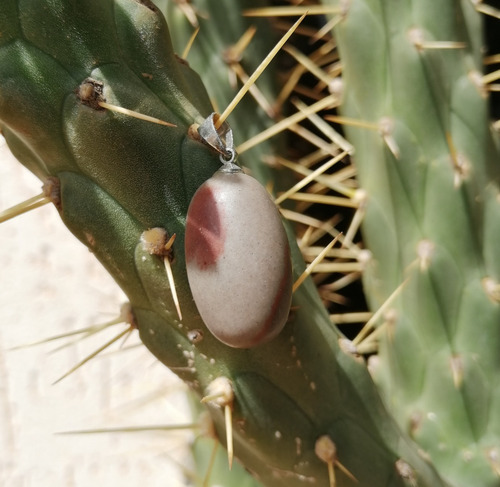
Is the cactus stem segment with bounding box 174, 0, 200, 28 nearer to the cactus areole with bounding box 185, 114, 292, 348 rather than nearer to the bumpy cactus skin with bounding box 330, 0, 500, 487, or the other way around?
the bumpy cactus skin with bounding box 330, 0, 500, 487

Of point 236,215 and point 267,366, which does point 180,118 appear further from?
point 267,366

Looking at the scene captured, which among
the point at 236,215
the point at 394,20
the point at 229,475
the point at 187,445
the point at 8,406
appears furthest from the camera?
the point at 8,406

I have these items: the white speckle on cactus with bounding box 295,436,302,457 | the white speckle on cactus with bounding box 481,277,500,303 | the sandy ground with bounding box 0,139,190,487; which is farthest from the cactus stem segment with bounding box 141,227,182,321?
the sandy ground with bounding box 0,139,190,487

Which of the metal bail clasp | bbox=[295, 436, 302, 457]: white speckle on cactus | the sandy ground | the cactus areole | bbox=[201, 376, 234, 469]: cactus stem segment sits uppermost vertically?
the metal bail clasp

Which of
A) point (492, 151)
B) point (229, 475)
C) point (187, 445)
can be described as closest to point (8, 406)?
point (187, 445)

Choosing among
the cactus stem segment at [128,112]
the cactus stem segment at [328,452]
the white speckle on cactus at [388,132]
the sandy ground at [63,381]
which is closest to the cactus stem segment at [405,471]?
the cactus stem segment at [328,452]

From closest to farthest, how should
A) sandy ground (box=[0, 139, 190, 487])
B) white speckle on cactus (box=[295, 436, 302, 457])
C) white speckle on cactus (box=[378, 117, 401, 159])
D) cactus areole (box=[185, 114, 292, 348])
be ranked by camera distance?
cactus areole (box=[185, 114, 292, 348]), white speckle on cactus (box=[295, 436, 302, 457]), white speckle on cactus (box=[378, 117, 401, 159]), sandy ground (box=[0, 139, 190, 487])
